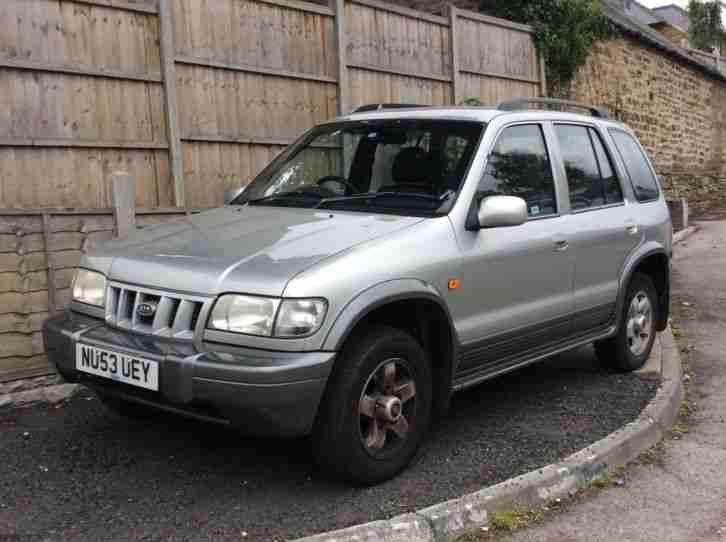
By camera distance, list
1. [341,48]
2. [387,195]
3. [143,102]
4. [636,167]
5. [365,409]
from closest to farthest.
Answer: [365,409], [387,195], [636,167], [143,102], [341,48]

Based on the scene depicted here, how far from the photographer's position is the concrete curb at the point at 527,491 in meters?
3.47

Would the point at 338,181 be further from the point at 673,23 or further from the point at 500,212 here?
the point at 673,23

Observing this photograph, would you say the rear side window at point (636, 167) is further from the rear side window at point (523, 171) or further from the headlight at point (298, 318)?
the headlight at point (298, 318)

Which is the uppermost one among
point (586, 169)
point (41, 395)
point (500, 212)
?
point (586, 169)

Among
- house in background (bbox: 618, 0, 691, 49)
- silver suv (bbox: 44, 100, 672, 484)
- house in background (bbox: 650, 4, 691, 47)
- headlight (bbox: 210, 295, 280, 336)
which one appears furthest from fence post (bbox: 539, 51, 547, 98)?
house in background (bbox: 650, 4, 691, 47)

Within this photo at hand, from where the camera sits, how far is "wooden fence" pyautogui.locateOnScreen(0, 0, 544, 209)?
5.93 metres

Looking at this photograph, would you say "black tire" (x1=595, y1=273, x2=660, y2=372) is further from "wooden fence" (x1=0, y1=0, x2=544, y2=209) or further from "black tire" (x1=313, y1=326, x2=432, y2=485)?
"wooden fence" (x1=0, y1=0, x2=544, y2=209)

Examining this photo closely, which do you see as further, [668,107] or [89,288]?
[668,107]

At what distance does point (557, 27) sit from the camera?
12.2 meters

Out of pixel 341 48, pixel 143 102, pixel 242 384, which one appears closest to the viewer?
pixel 242 384

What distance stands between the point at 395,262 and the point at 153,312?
3.82ft

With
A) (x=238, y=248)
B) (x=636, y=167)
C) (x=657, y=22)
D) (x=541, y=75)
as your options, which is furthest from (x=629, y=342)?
(x=657, y=22)

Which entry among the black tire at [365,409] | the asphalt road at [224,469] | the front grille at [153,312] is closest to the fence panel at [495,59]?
the asphalt road at [224,469]

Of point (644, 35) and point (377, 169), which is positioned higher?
point (644, 35)
